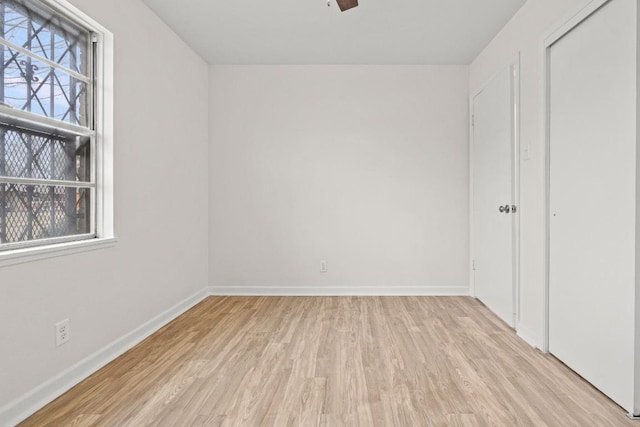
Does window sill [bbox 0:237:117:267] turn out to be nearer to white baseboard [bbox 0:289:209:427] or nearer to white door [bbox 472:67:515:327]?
white baseboard [bbox 0:289:209:427]

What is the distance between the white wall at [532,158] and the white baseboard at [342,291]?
47.5 inches

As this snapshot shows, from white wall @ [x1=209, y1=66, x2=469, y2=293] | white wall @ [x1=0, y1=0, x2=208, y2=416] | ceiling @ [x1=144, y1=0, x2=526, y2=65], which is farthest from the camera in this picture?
white wall @ [x1=209, y1=66, x2=469, y2=293]

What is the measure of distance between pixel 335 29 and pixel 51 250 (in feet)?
8.66

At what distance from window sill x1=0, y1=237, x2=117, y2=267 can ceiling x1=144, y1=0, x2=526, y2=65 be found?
1808 millimetres

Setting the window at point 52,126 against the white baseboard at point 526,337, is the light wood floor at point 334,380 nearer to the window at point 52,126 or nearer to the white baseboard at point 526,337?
the white baseboard at point 526,337

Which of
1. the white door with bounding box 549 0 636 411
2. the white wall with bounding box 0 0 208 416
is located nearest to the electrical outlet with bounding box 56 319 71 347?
the white wall with bounding box 0 0 208 416

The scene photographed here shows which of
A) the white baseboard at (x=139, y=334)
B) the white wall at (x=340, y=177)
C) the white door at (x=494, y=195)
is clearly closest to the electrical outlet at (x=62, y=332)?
the white baseboard at (x=139, y=334)

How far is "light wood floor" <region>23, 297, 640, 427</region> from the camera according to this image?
178cm

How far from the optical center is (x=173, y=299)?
3357 mm

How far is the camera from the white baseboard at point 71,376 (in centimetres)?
174

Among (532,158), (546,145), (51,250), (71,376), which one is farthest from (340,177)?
(71,376)

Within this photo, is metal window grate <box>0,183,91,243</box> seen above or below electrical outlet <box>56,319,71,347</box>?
above

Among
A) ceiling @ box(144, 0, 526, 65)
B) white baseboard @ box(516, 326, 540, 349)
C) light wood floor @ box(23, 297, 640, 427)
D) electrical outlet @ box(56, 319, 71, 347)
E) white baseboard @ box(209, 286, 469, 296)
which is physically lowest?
light wood floor @ box(23, 297, 640, 427)

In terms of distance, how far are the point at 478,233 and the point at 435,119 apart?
4.18 ft
